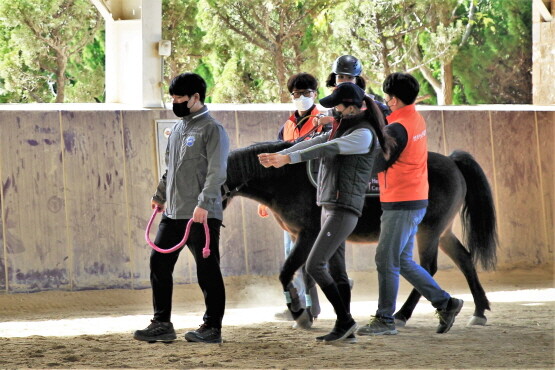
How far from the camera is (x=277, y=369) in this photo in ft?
17.0

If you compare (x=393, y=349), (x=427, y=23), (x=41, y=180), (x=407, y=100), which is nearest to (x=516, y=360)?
Result: (x=393, y=349)

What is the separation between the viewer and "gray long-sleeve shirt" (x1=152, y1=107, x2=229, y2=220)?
5930 millimetres

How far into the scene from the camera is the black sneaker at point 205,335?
6016 millimetres

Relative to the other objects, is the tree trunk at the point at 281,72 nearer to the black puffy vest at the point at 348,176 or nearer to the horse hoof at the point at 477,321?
the horse hoof at the point at 477,321

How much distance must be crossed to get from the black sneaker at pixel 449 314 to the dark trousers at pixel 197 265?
5.01 feet

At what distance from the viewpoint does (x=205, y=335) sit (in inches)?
237

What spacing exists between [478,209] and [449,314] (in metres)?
1.24

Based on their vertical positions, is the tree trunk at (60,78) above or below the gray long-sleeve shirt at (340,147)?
above

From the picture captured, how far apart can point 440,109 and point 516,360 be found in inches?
200

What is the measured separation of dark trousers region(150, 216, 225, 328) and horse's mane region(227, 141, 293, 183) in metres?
0.78

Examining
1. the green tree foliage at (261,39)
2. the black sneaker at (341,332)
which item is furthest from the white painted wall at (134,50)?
the green tree foliage at (261,39)

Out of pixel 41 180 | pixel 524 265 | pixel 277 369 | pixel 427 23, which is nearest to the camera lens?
pixel 277 369

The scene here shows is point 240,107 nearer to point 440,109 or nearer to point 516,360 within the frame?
point 440,109

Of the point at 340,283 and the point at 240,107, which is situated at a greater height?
the point at 240,107
